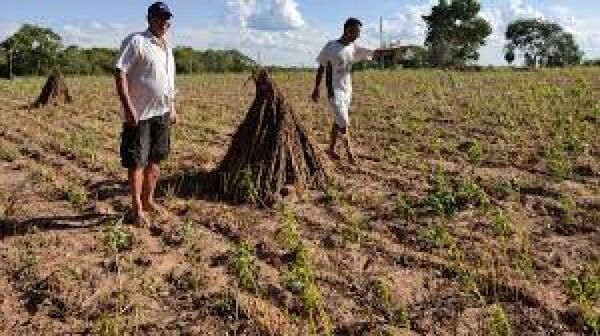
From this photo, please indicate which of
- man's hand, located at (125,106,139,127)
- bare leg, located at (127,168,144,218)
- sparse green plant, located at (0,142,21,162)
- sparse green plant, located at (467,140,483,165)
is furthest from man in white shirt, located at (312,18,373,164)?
sparse green plant, located at (0,142,21,162)

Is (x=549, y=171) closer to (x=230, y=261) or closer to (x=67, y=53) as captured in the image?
(x=230, y=261)

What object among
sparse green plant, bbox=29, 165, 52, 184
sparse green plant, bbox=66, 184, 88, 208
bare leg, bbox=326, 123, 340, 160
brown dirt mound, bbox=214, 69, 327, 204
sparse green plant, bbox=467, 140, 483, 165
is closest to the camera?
sparse green plant, bbox=66, 184, 88, 208

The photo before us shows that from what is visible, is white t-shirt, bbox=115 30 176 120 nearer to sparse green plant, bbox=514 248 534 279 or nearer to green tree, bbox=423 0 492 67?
sparse green plant, bbox=514 248 534 279

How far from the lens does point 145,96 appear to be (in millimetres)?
6219

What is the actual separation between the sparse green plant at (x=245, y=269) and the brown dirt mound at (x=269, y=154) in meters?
1.74

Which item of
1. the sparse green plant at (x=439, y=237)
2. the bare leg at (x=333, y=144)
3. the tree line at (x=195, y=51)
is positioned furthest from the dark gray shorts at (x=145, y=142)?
the tree line at (x=195, y=51)

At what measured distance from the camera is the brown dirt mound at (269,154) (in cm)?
720

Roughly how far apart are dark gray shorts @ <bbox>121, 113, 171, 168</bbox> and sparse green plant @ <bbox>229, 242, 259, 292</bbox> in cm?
126

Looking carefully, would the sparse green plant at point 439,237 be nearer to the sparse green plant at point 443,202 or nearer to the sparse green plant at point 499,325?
the sparse green plant at point 443,202

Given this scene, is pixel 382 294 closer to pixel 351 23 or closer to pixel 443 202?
pixel 443 202

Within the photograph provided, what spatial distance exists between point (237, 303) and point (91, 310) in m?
0.81

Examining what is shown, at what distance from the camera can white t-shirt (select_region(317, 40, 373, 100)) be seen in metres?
8.82

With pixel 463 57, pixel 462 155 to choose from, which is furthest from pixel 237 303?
pixel 463 57

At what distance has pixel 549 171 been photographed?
26.7ft
